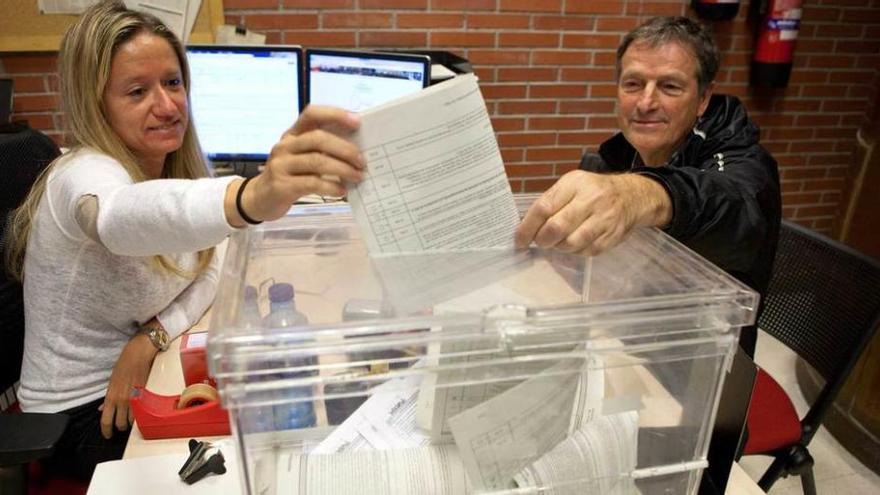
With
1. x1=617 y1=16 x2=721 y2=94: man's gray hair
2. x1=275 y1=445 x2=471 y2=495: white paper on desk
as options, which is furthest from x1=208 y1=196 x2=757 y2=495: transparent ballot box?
x1=617 y1=16 x2=721 y2=94: man's gray hair

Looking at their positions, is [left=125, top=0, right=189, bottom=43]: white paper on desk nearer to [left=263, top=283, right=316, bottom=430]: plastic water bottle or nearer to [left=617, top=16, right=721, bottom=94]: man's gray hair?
[left=617, top=16, right=721, bottom=94]: man's gray hair

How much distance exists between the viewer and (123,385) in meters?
1.16

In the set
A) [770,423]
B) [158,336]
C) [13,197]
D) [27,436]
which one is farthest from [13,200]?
[770,423]

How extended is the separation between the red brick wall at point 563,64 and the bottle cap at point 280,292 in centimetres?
199

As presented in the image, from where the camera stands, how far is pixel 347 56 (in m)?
2.02

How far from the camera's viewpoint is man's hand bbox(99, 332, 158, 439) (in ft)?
3.80

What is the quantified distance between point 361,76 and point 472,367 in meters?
1.64

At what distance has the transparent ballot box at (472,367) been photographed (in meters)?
0.56

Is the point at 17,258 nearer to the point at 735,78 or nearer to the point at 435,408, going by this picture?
the point at 435,408

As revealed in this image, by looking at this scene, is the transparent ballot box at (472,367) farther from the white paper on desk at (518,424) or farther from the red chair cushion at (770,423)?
the red chair cushion at (770,423)

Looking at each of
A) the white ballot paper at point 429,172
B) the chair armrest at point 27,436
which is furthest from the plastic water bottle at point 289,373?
the chair armrest at point 27,436

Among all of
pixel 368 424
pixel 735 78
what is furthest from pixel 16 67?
pixel 735 78

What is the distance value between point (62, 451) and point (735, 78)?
2.95 m

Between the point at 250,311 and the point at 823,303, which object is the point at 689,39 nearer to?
the point at 823,303
